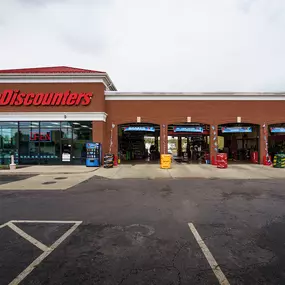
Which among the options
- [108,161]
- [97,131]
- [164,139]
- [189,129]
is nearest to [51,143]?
[97,131]

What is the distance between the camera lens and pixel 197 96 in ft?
64.8

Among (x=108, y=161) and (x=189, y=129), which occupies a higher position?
(x=189, y=129)

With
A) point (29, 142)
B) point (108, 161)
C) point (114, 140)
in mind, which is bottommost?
point (108, 161)

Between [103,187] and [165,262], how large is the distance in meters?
6.57

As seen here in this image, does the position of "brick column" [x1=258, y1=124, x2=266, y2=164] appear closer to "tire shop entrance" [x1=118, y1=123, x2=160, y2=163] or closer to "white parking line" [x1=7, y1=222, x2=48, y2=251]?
"tire shop entrance" [x1=118, y1=123, x2=160, y2=163]

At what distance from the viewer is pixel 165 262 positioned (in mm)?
3400

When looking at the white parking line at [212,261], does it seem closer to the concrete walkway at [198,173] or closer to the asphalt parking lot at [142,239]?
the asphalt parking lot at [142,239]

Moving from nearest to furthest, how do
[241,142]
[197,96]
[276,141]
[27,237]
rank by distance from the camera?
[27,237], [197,96], [276,141], [241,142]

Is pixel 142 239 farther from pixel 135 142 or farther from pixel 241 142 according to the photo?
pixel 241 142

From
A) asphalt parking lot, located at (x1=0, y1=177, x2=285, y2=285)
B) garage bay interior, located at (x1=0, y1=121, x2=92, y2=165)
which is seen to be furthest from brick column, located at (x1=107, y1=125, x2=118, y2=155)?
asphalt parking lot, located at (x1=0, y1=177, x2=285, y2=285)

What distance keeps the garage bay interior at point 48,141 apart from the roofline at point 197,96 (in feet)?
14.6

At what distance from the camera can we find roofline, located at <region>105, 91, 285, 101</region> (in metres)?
19.6

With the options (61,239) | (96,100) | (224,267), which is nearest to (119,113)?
(96,100)

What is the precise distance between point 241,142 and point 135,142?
1553 centimetres
